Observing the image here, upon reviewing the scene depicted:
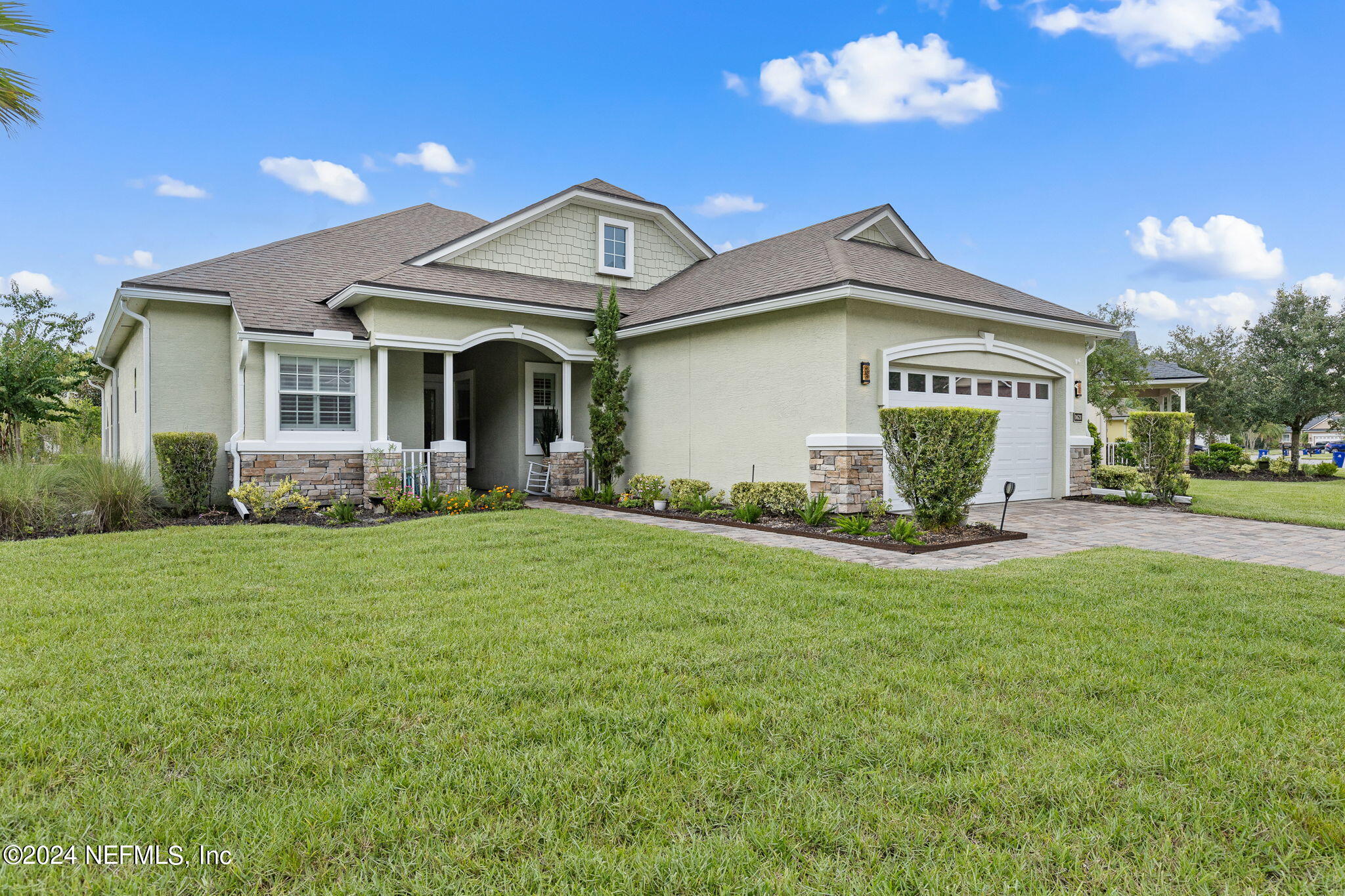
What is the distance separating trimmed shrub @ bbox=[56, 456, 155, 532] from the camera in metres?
8.94

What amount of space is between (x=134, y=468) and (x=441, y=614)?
7310 millimetres

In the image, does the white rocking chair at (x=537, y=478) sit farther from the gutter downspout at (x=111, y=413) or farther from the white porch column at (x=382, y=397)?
the gutter downspout at (x=111, y=413)

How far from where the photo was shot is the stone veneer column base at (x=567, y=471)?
13.7m

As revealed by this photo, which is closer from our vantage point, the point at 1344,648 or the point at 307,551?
the point at 1344,648

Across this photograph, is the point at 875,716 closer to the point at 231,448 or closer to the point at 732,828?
the point at 732,828

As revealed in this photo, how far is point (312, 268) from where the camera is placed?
13.7m

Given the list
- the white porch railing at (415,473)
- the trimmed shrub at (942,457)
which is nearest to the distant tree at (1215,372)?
the trimmed shrub at (942,457)

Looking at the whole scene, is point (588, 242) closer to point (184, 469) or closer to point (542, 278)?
point (542, 278)

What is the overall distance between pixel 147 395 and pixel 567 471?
7135 millimetres

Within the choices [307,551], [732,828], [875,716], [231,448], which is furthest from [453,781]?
[231,448]

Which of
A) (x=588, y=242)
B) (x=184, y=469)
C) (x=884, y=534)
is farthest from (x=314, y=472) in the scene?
(x=884, y=534)

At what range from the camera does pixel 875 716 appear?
320 cm

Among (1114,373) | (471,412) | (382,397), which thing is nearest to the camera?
(382,397)

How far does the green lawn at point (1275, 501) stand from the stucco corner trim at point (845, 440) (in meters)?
5.87
